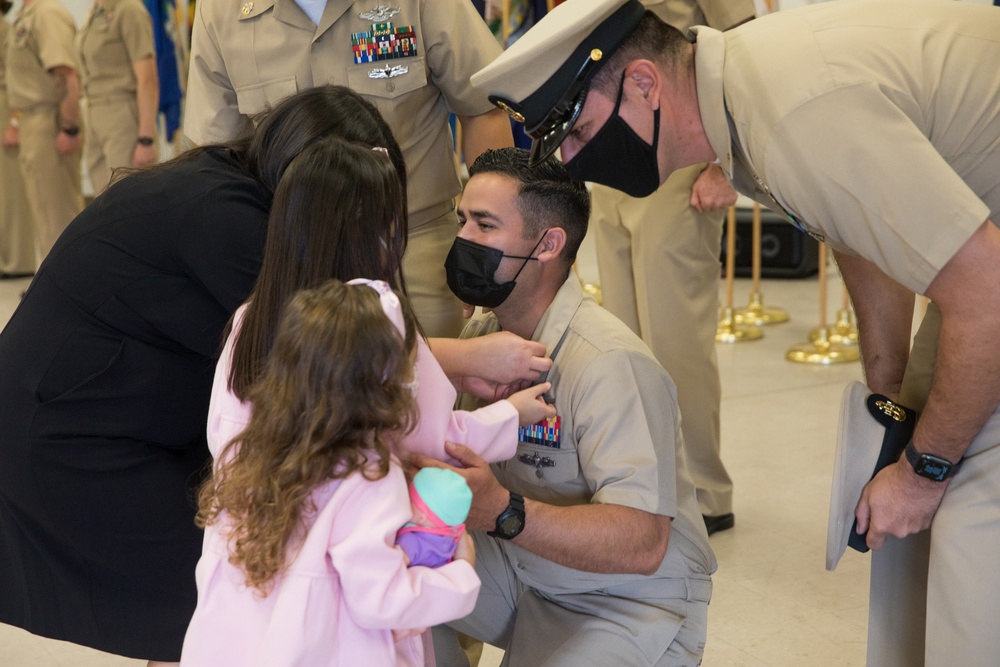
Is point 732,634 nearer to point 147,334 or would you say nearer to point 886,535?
point 886,535

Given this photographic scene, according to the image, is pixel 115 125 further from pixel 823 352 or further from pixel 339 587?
pixel 339 587

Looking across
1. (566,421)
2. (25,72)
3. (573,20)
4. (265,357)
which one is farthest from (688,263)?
(25,72)

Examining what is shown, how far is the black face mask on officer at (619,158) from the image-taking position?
1609mm

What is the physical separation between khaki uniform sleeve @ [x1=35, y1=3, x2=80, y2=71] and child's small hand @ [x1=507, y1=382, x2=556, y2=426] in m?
5.88

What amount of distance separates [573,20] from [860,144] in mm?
440

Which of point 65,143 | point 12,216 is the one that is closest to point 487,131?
point 65,143

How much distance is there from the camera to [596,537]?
1.67 metres

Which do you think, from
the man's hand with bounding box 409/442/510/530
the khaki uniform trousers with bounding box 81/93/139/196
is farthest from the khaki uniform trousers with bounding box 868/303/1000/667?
the khaki uniform trousers with bounding box 81/93/139/196

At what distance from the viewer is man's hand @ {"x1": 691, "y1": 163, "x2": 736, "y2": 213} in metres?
2.90

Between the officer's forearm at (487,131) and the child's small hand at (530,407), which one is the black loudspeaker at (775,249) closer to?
the officer's forearm at (487,131)

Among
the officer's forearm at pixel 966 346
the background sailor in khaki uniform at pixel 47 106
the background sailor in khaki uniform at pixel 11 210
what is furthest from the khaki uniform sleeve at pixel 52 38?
the officer's forearm at pixel 966 346

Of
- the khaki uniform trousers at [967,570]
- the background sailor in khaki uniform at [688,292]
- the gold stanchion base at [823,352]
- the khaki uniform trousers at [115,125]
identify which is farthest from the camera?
the khaki uniform trousers at [115,125]

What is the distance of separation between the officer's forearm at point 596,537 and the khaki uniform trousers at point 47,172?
6.09 meters

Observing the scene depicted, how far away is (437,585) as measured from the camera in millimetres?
1352
